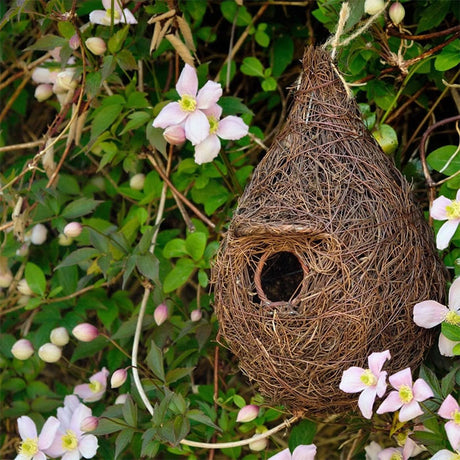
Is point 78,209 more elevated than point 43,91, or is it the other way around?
point 43,91

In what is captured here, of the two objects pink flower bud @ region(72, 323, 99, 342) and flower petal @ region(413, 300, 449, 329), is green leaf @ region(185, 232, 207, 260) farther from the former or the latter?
flower petal @ region(413, 300, 449, 329)

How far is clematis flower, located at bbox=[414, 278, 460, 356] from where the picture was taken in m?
1.36

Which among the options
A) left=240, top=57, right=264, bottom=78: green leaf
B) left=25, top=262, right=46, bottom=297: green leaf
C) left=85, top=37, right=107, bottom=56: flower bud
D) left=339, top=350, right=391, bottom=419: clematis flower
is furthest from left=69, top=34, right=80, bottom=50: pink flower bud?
left=339, top=350, right=391, bottom=419: clematis flower

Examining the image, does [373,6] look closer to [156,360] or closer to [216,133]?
[216,133]

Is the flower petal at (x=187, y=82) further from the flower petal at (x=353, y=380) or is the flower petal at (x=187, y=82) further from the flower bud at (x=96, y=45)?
the flower petal at (x=353, y=380)

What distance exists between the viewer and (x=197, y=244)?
5.42 feet

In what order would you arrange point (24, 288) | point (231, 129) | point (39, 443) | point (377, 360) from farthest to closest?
point (24, 288), point (39, 443), point (231, 129), point (377, 360)

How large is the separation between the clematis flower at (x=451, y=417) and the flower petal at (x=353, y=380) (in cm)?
13

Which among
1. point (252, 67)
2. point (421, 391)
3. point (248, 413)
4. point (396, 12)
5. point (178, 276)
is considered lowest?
point (248, 413)

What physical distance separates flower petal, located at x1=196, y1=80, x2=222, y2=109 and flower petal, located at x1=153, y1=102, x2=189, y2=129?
0.04 m

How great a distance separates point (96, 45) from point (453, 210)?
2.45ft

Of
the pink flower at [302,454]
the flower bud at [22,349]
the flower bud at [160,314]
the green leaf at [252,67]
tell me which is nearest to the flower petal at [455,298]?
the pink flower at [302,454]

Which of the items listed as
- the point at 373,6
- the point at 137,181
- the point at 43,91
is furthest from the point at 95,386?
A: the point at 373,6

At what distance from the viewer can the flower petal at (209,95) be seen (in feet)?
4.90
